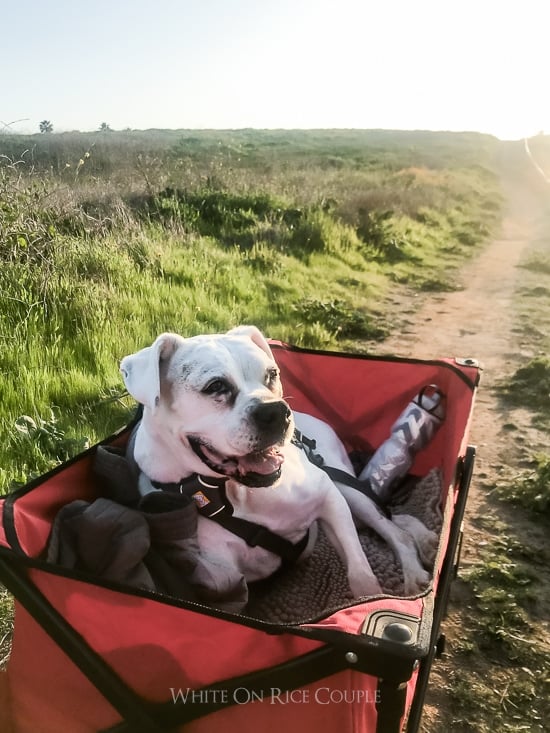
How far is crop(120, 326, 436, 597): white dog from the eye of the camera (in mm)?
2090

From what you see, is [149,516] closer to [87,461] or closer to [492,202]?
[87,461]

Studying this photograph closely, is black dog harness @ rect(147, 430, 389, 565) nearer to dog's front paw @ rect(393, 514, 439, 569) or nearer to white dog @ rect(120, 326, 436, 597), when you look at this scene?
white dog @ rect(120, 326, 436, 597)

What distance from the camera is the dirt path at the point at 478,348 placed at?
2.54 metres

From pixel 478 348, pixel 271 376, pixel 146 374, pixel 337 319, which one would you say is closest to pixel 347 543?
pixel 271 376

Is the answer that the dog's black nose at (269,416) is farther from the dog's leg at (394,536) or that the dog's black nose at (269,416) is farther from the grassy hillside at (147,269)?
the grassy hillside at (147,269)

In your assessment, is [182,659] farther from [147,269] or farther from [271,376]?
[147,269]

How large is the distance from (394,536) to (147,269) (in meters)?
3.83

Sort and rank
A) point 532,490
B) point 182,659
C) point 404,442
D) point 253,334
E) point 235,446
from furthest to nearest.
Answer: point 532,490
point 404,442
point 253,334
point 235,446
point 182,659

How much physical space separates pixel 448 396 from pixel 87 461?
178cm

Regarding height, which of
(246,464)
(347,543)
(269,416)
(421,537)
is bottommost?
(421,537)

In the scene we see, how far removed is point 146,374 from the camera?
2111mm

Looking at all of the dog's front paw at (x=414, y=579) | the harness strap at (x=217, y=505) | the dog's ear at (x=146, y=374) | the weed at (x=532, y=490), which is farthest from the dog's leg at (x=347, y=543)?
the weed at (x=532, y=490)

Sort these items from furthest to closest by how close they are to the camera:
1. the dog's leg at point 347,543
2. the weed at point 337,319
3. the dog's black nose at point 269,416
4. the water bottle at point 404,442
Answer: the weed at point 337,319, the water bottle at point 404,442, the dog's leg at point 347,543, the dog's black nose at point 269,416

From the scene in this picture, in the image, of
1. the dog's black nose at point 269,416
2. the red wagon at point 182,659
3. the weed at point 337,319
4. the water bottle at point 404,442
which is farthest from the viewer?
the weed at point 337,319
